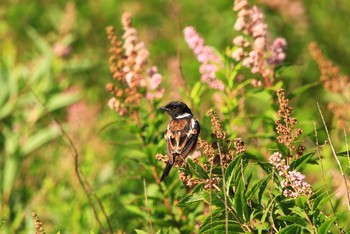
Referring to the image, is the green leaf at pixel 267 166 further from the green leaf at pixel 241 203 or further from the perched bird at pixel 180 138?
the perched bird at pixel 180 138

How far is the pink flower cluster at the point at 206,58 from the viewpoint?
441 centimetres

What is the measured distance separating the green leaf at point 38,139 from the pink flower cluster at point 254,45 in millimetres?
2704

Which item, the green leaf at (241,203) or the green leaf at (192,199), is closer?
the green leaf at (241,203)

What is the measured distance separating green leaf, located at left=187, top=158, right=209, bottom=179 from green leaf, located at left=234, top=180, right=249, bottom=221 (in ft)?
0.55

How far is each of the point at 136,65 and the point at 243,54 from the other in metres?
0.63

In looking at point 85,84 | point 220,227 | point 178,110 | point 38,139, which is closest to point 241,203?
point 220,227

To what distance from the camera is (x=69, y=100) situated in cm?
691

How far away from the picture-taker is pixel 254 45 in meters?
4.23

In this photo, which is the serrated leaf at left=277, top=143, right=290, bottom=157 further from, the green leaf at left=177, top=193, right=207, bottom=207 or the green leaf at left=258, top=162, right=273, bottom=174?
the green leaf at left=177, top=193, right=207, bottom=207

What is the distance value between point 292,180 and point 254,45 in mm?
1400

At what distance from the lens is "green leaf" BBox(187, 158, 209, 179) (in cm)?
304

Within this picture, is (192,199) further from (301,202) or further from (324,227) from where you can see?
(324,227)

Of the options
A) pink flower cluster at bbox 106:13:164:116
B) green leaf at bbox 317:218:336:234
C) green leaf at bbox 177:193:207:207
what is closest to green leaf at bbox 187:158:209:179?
green leaf at bbox 177:193:207:207

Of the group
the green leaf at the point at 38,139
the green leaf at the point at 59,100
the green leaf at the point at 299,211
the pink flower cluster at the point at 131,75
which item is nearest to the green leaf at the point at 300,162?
the green leaf at the point at 299,211
